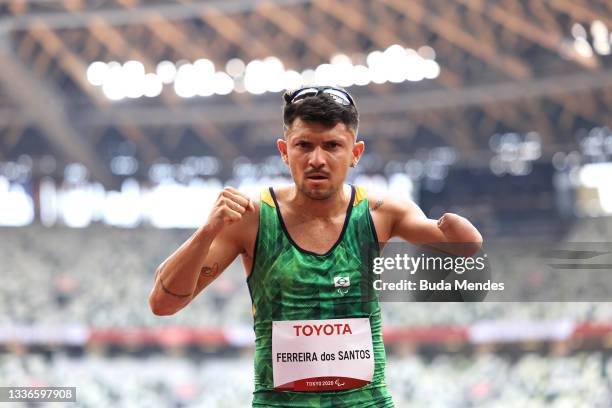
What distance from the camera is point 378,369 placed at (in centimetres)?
251

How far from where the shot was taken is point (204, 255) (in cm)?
237

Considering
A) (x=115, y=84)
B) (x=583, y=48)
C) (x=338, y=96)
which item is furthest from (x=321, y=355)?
(x=115, y=84)

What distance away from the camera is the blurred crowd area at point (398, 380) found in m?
14.8

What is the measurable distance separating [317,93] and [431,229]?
22.3 inches

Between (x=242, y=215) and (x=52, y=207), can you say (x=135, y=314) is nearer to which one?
(x=52, y=207)

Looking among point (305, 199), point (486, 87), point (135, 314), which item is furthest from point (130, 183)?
point (305, 199)

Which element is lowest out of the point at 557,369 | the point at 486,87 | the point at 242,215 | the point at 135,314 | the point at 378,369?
the point at 378,369

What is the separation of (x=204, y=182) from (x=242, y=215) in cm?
1973

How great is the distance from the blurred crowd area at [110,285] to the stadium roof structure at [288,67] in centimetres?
211

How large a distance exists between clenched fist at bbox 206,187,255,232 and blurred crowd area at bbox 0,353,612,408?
41.1 ft

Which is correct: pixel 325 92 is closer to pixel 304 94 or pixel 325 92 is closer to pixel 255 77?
pixel 304 94

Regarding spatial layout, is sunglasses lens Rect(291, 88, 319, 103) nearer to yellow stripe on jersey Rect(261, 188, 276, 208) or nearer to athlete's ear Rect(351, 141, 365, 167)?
athlete's ear Rect(351, 141, 365, 167)

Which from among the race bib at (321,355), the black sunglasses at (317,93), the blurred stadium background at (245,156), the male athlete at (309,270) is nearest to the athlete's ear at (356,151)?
the male athlete at (309,270)

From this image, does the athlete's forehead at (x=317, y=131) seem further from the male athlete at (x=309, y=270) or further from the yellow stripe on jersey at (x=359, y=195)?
the yellow stripe on jersey at (x=359, y=195)
